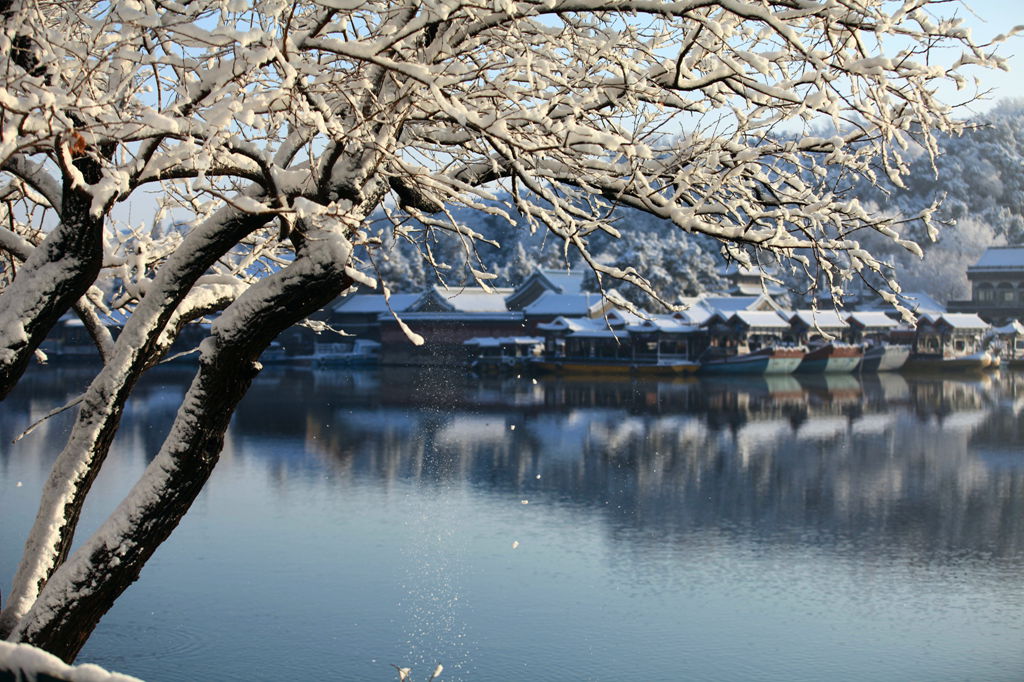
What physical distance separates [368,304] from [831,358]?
2362 centimetres

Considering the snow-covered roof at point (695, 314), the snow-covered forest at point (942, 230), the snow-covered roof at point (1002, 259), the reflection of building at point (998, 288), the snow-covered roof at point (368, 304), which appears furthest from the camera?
the snow-covered forest at point (942, 230)

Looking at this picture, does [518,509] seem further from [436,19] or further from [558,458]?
[436,19]

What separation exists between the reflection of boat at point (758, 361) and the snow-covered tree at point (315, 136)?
41570 millimetres

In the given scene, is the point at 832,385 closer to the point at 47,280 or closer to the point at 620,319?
the point at 620,319

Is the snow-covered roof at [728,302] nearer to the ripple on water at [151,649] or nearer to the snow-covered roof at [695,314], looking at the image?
the snow-covered roof at [695,314]

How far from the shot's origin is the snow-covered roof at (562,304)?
49219 millimetres

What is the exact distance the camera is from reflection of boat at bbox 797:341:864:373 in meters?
48.6

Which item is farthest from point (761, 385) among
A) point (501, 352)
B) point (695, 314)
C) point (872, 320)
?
point (872, 320)

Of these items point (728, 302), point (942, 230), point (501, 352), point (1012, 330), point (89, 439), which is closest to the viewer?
point (89, 439)

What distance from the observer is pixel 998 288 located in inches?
2376

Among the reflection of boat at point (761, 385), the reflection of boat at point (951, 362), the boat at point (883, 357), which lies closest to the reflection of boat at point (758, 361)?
the reflection of boat at point (761, 385)

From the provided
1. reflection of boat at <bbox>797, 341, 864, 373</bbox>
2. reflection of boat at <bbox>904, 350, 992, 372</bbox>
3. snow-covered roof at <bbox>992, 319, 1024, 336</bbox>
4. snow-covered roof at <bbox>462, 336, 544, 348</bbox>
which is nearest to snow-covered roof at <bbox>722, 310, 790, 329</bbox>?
reflection of boat at <bbox>797, 341, 864, 373</bbox>

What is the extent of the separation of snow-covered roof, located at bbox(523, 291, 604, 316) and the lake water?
21.3 m

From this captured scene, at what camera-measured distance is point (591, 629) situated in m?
11.3
